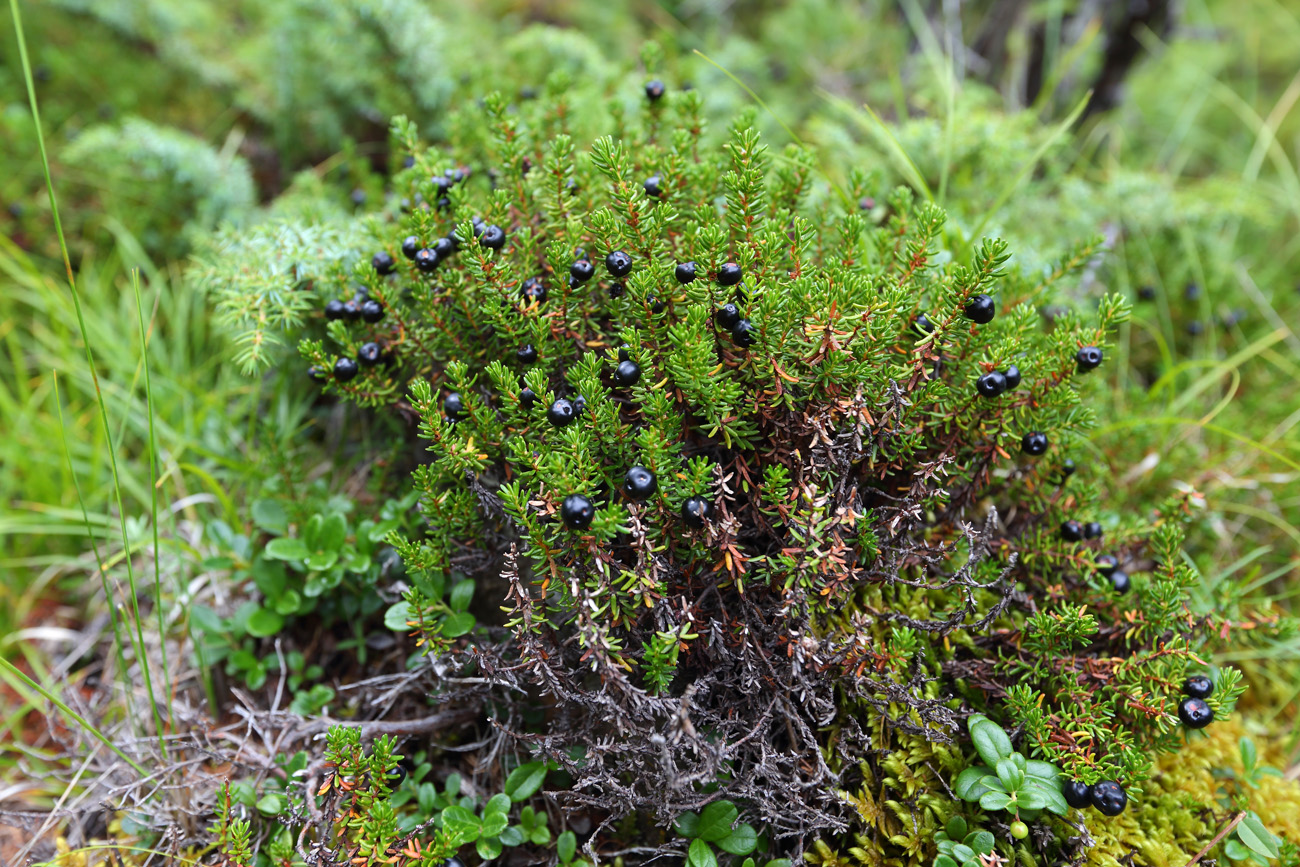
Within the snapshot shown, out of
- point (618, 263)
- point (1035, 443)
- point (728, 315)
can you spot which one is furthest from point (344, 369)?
point (1035, 443)

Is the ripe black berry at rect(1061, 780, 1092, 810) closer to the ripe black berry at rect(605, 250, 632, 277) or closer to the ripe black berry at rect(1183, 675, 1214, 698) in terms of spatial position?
the ripe black berry at rect(1183, 675, 1214, 698)

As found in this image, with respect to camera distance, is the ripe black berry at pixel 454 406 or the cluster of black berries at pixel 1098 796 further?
the ripe black berry at pixel 454 406

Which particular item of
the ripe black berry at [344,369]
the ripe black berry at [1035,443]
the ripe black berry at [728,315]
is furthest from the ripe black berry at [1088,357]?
the ripe black berry at [344,369]

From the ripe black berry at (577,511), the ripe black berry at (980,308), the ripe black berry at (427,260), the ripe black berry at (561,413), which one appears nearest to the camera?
the ripe black berry at (577,511)

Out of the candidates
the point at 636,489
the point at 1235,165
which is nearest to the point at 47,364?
the point at 636,489

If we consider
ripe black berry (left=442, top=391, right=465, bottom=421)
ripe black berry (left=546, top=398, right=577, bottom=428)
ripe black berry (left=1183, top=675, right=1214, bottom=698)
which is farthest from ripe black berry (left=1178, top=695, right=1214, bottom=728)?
ripe black berry (left=442, top=391, right=465, bottom=421)

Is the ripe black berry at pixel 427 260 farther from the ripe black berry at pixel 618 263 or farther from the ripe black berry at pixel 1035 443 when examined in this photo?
the ripe black berry at pixel 1035 443

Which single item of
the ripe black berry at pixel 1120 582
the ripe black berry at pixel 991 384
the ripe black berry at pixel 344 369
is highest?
the ripe black berry at pixel 991 384
